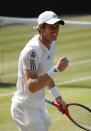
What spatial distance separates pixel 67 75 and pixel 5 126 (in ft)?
14.5

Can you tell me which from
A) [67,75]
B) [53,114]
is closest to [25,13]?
[67,75]

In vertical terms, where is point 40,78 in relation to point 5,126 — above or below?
above

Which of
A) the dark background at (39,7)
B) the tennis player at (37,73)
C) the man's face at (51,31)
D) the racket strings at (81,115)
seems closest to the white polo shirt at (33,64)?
the tennis player at (37,73)

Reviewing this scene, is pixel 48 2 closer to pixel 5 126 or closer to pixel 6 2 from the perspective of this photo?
pixel 6 2

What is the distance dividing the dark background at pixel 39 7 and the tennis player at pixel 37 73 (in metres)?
22.6

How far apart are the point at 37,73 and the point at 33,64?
0.12 m

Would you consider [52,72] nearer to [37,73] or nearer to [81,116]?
[37,73]

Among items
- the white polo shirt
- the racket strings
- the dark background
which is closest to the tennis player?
the white polo shirt

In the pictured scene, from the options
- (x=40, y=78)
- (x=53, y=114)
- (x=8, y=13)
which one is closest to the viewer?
(x=40, y=78)

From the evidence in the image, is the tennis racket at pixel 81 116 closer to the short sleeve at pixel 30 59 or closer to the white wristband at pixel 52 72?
the white wristband at pixel 52 72

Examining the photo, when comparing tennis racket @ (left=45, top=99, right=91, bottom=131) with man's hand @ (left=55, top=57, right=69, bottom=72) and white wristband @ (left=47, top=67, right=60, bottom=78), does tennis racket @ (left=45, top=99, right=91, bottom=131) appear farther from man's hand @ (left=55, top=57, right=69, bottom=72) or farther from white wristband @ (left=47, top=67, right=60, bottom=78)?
man's hand @ (left=55, top=57, right=69, bottom=72)

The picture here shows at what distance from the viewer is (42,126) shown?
5.50 meters

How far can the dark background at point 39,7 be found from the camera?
28.4 meters

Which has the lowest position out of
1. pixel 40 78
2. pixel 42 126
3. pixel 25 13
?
pixel 25 13
